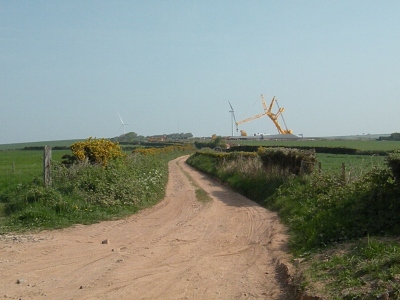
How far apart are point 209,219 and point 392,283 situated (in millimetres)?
9158

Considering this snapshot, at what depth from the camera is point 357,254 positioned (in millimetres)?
8352

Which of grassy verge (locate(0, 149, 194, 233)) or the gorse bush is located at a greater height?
the gorse bush

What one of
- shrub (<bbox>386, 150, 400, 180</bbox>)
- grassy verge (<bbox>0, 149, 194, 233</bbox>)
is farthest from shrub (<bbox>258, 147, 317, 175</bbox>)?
shrub (<bbox>386, 150, 400, 180</bbox>)

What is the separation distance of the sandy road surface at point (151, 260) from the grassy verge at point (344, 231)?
691mm

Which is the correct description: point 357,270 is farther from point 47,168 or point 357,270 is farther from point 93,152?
point 93,152

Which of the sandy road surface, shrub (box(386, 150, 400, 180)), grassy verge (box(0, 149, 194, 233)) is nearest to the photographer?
the sandy road surface

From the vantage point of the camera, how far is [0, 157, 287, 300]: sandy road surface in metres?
7.95

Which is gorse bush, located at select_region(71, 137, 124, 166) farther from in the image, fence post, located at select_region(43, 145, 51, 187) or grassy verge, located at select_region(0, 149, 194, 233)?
fence post, located at select_region(43, 145, 51, 187)

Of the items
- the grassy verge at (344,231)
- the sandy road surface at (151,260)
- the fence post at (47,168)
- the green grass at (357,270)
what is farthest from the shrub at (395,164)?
the fence post at (47,168)

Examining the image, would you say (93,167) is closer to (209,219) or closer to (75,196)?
(75,196)

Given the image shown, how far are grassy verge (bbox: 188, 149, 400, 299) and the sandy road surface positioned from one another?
0.69m

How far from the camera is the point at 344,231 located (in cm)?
1020

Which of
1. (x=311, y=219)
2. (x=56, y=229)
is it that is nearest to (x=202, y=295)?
(x=311, y=219)

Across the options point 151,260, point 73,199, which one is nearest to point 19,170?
point 73,199
